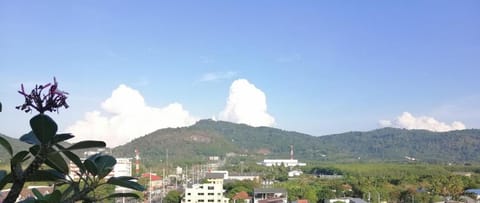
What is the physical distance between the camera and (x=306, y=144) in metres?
94.1

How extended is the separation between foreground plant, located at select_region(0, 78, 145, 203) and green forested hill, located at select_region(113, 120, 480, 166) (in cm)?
6831

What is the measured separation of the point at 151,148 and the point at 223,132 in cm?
2796

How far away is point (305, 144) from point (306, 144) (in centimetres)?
29

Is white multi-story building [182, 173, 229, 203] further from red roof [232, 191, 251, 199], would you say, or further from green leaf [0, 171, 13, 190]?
green leaf [0, 171, 13, 190]

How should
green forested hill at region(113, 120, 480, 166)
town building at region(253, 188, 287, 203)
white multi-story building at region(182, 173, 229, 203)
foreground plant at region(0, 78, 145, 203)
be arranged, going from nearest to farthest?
1. foreground plant at region(0, 78, 145, 203)
2. white multi-story building at region(182, 173, 229, 203)
3. town building at region(253, 188, 287, 203)
4. green forested hill at region(113, 120, 480, 166)

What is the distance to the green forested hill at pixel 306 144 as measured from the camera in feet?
251

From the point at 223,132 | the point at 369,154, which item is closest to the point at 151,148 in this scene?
the point at 223,132

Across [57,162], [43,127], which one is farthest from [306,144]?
[43,127]

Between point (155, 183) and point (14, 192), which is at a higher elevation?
point (14, 192)

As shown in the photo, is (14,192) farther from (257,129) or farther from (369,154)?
(257,129)

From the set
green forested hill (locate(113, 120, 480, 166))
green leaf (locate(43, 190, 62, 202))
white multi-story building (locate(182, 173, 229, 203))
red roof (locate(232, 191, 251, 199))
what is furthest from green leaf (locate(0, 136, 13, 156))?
green forested hill (locate(113, 120, 480, 166))

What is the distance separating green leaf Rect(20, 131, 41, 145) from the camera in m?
0.82

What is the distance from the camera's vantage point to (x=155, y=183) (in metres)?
34.7

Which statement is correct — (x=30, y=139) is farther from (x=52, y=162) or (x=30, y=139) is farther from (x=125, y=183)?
(x=125, y=183)
